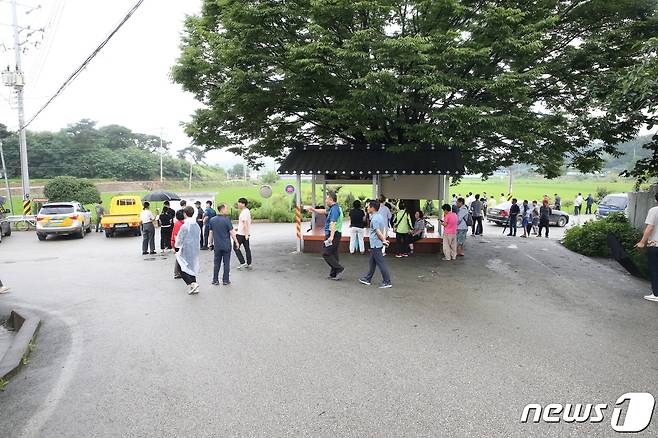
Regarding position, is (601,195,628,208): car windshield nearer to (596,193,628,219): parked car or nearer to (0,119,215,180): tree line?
(596,193,628,219): parked car

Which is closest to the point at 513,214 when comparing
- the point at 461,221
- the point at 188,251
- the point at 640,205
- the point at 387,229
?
the point at 640,205

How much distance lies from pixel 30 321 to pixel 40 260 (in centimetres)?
775

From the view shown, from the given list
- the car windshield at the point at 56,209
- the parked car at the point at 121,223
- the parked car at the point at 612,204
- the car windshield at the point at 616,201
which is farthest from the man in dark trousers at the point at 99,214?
the car windshield at the point at 616,201

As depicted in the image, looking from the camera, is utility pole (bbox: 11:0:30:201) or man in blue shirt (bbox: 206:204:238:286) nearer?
man in blue shirt (bbox: 206:204:238:286)

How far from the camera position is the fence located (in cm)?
1207

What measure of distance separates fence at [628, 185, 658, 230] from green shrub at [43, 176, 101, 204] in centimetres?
3689

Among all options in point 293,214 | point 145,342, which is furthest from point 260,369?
point 293,214

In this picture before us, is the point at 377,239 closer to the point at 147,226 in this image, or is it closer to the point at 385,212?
the point at 385,212

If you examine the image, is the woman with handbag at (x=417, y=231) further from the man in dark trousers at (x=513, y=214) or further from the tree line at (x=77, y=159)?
the tree line at (x=77, y=159)

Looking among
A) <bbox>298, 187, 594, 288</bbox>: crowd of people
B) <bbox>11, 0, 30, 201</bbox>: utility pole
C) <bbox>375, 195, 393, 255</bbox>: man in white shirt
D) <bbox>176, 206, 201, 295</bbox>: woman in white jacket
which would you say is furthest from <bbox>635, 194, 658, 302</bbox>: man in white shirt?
<bbox>11, 0, 30, 201</bbox>: utility pole

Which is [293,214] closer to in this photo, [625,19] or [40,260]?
[40,260]

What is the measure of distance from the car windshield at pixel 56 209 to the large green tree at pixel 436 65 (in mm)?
9719

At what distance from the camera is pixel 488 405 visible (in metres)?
4.16

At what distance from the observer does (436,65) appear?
36.9 feet
